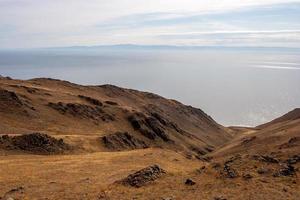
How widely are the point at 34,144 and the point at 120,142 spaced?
17184 mm

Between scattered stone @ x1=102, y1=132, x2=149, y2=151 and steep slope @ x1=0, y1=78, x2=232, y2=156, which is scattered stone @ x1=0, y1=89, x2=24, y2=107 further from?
scattered stone @ x1=102, y1=132, x2=149, y2=151

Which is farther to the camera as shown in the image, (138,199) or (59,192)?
(59,192)

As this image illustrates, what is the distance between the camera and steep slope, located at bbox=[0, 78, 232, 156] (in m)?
67.1

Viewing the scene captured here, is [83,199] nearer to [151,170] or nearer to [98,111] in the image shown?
[151,170]

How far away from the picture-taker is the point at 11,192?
2584 cm

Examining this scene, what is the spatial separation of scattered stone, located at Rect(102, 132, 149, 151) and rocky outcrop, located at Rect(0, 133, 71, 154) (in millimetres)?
9737

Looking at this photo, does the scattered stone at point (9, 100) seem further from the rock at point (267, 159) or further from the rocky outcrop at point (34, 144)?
the rock at point (267, 159)

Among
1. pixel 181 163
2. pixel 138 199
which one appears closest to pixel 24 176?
pixel 138 199

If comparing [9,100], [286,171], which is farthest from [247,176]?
[9,100]

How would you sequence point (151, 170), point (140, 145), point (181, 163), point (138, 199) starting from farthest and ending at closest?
1. point (140, 145)
2. point (181, 163)
3. point (151, 170)
4. point (138, 199)

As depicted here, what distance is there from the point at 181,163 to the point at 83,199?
23.6 meters

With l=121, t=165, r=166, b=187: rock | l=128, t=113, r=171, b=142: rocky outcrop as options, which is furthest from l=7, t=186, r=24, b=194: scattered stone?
l=128, t=113, r=171, b=142: rocky outcrop

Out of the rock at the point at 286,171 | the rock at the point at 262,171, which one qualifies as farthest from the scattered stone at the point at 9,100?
the rock at the point at 286,171

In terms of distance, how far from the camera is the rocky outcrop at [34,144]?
49.0 m
